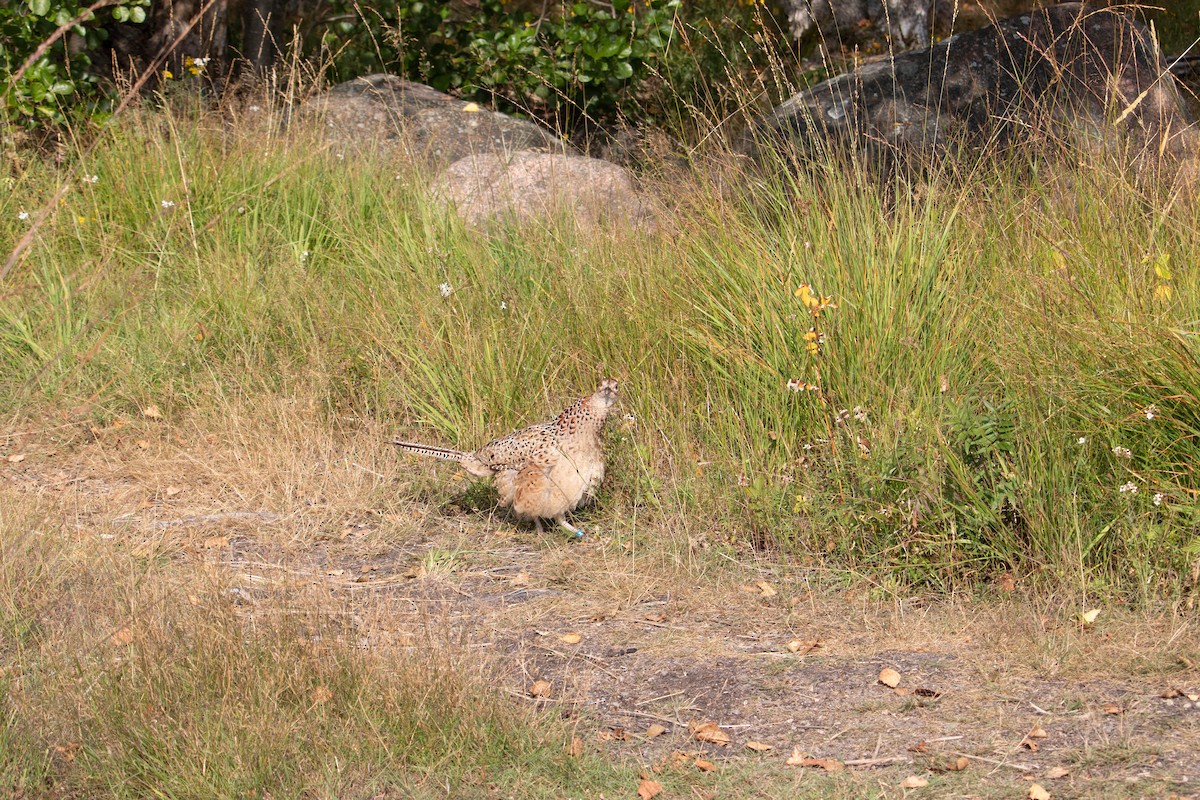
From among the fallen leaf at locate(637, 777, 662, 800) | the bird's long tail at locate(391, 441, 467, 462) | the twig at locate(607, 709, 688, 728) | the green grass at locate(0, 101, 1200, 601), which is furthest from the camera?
the bird's long tail at locate(391, 441, 467, 462)

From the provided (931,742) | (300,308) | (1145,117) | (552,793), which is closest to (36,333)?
(300,308)

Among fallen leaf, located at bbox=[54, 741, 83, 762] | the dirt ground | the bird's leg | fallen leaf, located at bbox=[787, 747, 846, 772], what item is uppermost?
fallen leaf, located at bbox=[54, 741, 83, 762]

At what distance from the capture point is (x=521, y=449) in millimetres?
5445

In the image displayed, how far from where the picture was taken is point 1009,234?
5895 millimetres

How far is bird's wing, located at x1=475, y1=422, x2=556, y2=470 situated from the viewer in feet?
17.7

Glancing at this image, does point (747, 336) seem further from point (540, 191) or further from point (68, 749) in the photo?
point (68, 749)

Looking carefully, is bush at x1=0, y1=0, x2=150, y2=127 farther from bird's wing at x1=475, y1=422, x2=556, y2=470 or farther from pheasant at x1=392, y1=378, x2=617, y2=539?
pheasant at x1=392, y1=378, x2=617, y2=539

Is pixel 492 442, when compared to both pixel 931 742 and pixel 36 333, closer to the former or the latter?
pixel 931 742

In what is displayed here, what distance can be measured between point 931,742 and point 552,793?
1.11m

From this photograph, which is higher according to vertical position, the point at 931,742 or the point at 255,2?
the point at 255,2

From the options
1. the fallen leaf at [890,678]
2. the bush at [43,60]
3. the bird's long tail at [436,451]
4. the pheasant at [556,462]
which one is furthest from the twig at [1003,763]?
the bush at [43,60]

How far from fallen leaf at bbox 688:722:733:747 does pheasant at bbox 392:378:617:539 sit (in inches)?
64.7

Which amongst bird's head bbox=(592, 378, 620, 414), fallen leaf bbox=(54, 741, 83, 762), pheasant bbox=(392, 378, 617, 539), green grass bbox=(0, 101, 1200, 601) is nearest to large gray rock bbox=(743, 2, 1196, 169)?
green grass bbox=(0, 101, 1200, 601)

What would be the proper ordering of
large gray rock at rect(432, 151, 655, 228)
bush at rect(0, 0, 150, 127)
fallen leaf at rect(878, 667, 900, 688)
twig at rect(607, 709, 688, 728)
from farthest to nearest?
bush at rect(0, 0, 150, 127)
large gray rock at rect(432, 151, 655, 228)
fallen leaf at rect(878, 667, 900, 688)
twig at rect(607, 709, 688, 728)
